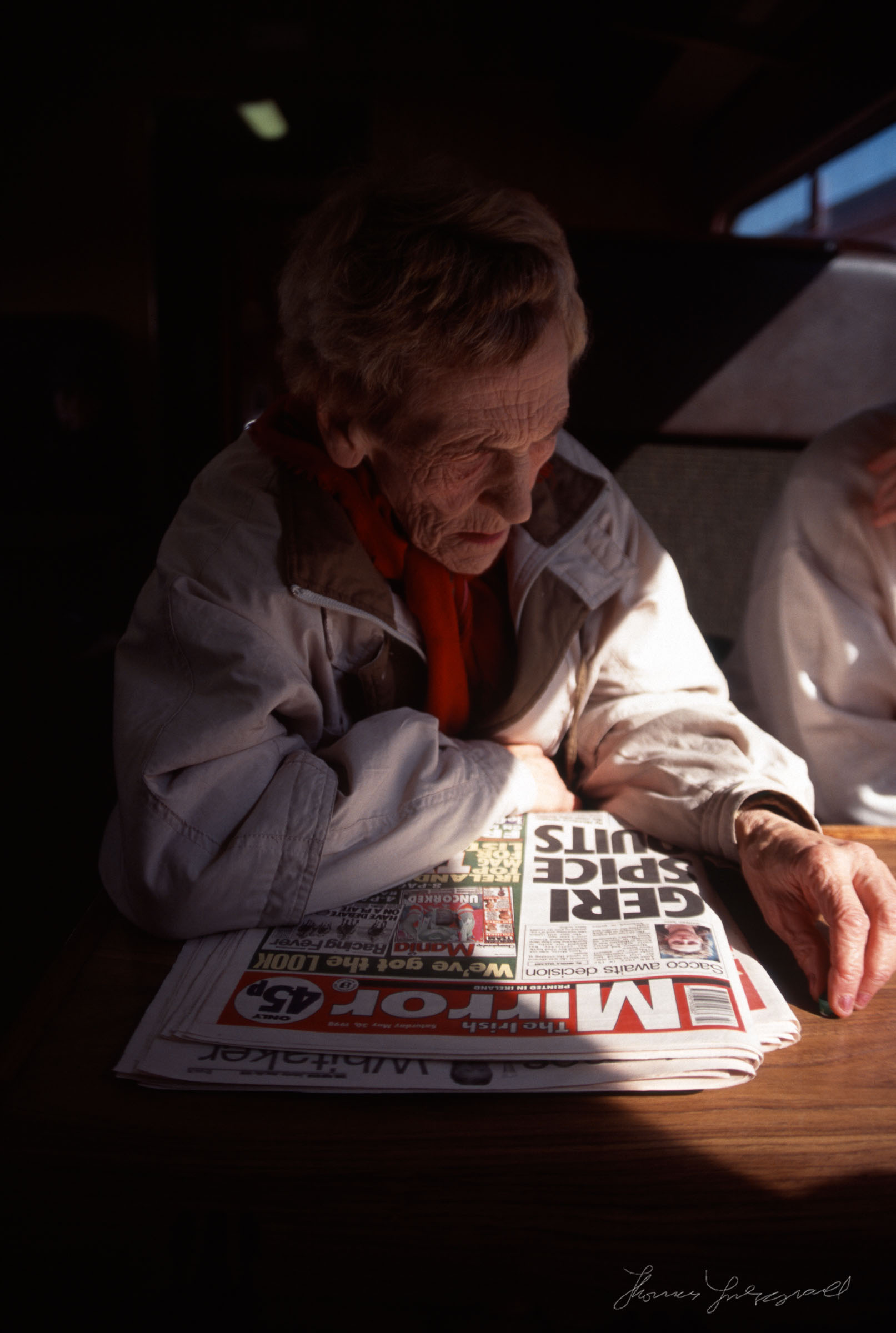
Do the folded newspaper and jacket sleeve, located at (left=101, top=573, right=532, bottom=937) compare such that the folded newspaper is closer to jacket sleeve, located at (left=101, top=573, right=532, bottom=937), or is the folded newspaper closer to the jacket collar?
jacket sleeve, located at (left=101, top=573, right=532, bottom=937)

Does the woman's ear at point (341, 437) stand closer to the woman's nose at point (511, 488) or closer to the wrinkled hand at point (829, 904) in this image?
the woman's nose at point (511, 488)

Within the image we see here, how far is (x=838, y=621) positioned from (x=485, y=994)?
881mm

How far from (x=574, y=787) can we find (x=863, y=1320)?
720 millimetres

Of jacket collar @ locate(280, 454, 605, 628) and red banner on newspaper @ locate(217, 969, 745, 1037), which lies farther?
jacket collar @ locate(280, 454, 605, 628)

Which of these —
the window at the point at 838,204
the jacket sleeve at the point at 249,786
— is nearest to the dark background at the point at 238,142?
the window at the point at 838,204

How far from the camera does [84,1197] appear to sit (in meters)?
0.48

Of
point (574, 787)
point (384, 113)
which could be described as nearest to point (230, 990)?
point (574, 787)

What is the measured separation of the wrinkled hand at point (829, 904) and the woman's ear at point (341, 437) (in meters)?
0.61

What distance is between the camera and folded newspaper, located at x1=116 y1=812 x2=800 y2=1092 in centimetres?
57

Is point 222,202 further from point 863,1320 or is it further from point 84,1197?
point 863,1320

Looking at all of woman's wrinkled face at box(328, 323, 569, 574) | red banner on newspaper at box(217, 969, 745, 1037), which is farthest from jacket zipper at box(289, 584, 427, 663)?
red banner on newspaper at box(217, 969, 745, 1037)

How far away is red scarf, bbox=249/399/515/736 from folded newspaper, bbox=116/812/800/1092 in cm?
28

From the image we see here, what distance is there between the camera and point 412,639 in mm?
981

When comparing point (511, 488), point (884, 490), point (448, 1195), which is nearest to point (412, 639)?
point (511, 488)
